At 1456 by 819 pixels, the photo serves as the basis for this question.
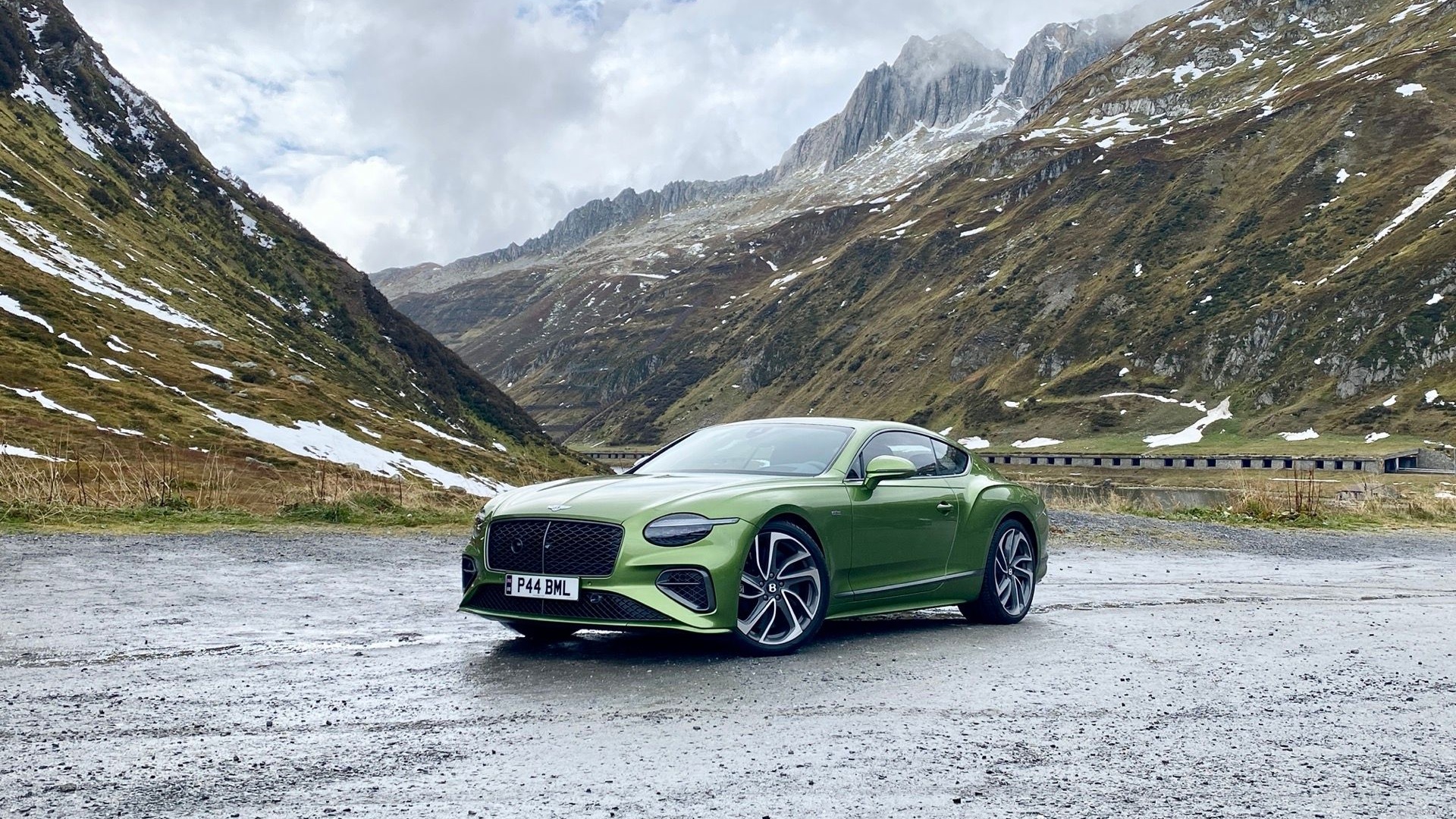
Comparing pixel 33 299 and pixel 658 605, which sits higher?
pixel 33 299

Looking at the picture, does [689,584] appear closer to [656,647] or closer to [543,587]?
[543,587]

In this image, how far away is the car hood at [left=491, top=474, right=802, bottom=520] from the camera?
24.6ft

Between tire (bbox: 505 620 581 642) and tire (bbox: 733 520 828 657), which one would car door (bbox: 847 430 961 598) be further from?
tire (bbox: 505 620 581 642)

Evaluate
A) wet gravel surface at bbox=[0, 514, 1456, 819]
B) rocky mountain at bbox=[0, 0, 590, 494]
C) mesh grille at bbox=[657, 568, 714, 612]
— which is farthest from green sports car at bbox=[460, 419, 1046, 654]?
rocky mountain at bbox=[0, 0, 590, 494]

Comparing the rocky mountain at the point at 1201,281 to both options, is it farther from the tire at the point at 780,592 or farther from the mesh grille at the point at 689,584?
the mesh grille at the point at 689,584

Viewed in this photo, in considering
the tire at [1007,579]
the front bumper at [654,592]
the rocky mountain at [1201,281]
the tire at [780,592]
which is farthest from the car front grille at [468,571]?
the rocky mountain at [1201,281]

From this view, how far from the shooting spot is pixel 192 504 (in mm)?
18406

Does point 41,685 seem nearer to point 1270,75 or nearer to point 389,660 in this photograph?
point 389,660

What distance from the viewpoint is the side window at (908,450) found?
910 cm

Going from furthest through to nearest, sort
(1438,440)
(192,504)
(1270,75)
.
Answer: (1270,75), (1438,440), (192,504)

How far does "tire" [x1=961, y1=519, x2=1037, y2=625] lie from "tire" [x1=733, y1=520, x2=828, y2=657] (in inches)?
88.1

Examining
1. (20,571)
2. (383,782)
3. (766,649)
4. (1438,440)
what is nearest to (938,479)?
(766,649)

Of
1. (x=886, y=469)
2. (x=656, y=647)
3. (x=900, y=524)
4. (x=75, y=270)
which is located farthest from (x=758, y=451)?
(x=75, y=270)

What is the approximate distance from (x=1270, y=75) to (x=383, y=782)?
204 meters
